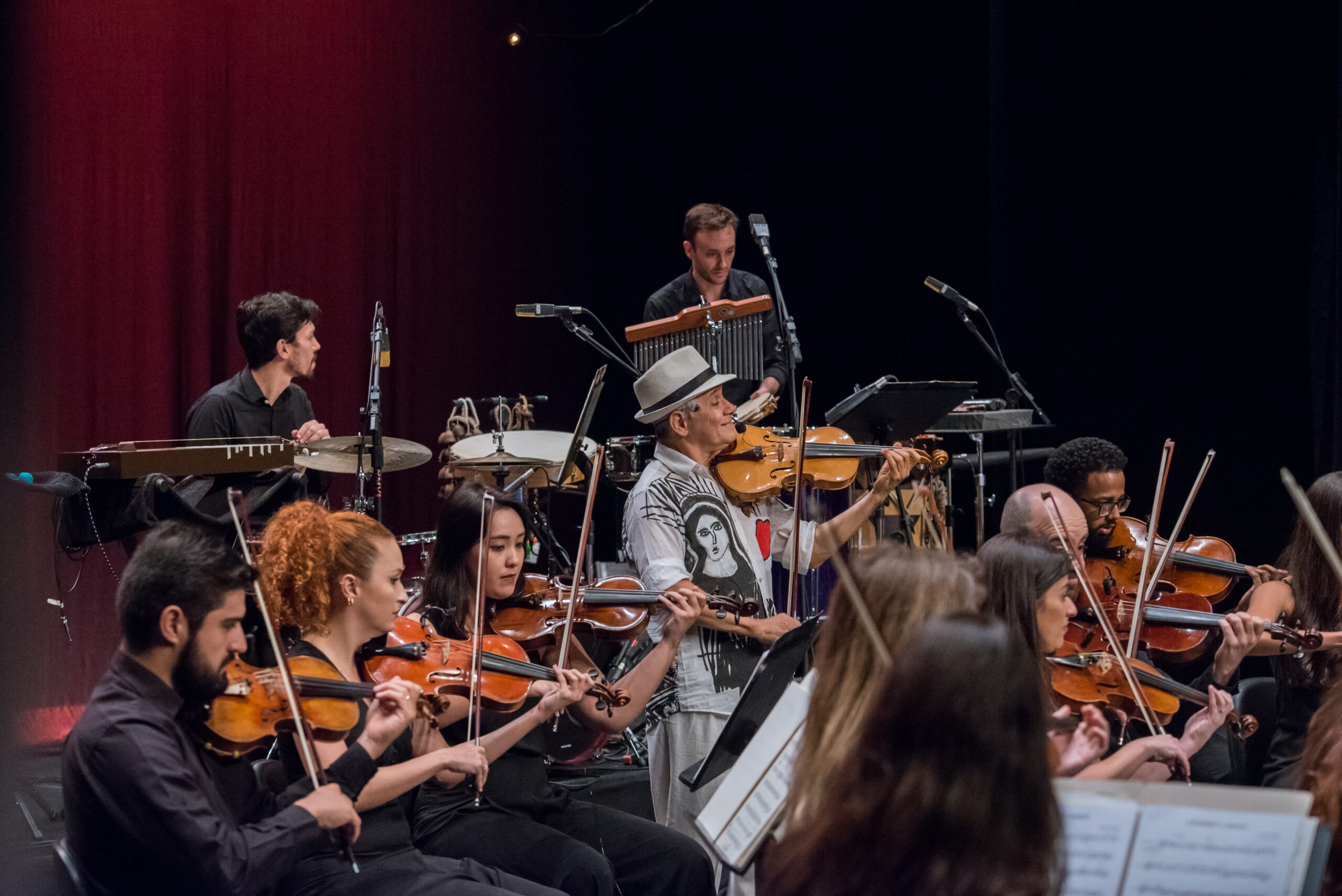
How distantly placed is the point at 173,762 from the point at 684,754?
1486 millimetres

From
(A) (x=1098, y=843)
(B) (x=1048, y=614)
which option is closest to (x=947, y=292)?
(B) (x=1048, y=614)

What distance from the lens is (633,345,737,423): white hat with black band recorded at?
136 inches

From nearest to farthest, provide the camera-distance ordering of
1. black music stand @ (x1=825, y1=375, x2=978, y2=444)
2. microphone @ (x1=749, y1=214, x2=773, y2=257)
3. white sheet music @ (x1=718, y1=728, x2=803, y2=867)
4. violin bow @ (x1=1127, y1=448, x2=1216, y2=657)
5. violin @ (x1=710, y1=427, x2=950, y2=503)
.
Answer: white sheet music @ (x1=718, y1=728, x2=803, y2=867)
violin bow @ (x1=1127, y1=448, x2=1216, y2=657)
violin @ (x1=710, y1=427, x2=950, y2=503)
black music stand @ (x1=825, y1=375, x2=978, y2=444)
microphone @ (x1=749, y1=214, x2=773, y2=257)

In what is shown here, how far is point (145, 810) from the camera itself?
6.56ft

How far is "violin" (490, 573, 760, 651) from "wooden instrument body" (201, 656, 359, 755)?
26.4 inches

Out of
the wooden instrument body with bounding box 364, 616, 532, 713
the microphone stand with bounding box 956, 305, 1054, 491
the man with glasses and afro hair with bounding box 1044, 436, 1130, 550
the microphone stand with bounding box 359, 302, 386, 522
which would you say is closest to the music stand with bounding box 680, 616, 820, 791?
the wooden instrument body with bounding box 364, 616, 532, 713

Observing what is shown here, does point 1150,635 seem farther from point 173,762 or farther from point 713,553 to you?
point 173,762

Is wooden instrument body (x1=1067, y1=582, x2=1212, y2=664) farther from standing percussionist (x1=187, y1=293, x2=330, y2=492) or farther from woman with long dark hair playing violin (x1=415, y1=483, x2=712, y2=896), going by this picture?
standing percussionist (x1=187, y1=293, x2=330, y2=492)

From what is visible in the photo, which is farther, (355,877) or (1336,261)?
(1336,261)

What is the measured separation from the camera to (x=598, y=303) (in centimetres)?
734

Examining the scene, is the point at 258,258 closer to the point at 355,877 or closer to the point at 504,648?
the point at 504,648

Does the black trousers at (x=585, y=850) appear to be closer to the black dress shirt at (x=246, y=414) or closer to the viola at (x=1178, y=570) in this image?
the viola at (x=1178, y=570)

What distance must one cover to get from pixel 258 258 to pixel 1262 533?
15.7ft

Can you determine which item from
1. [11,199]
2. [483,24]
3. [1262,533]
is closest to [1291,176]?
[1262,533]
